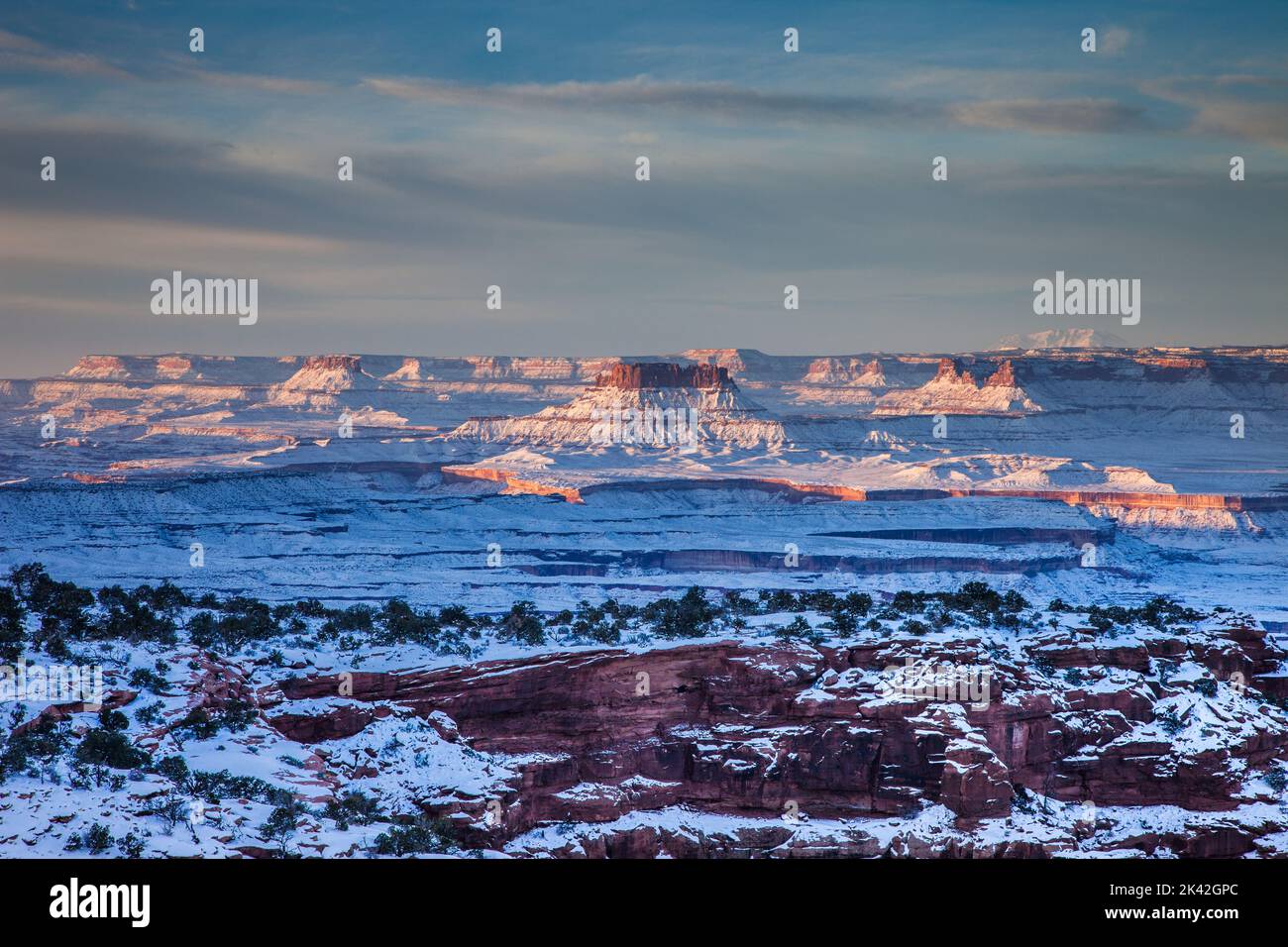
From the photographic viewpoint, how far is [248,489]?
131625mm

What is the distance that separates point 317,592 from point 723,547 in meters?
40.3

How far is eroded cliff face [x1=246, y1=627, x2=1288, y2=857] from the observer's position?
32812 mm

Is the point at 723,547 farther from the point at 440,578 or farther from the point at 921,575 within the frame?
the point at 440,578

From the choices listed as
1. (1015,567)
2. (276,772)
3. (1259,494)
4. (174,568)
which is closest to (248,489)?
(174,568)

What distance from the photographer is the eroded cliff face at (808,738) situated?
3281 centimetres

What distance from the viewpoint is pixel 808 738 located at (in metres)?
34.4
